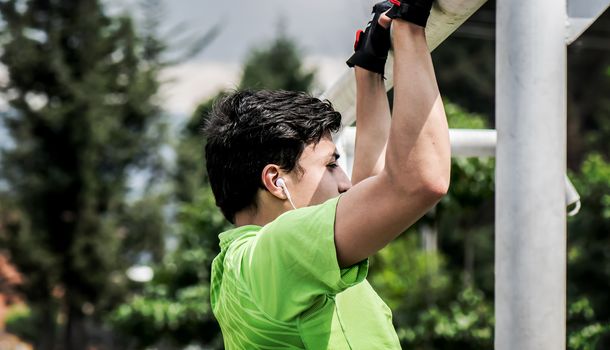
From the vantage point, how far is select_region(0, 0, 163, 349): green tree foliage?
18.1 metres

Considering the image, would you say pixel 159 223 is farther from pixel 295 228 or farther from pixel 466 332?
pixel 295 228

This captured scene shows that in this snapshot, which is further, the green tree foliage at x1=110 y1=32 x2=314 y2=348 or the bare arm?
the green tree foliage at x1=110 y1=32 x2=314 y2=348

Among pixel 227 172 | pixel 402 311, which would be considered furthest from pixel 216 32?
pixel 227 172

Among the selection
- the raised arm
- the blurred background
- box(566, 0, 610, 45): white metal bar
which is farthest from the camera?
the blurred background

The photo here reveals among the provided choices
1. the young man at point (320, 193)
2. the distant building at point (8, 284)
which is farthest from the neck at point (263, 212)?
the distant building at point (8, 284)

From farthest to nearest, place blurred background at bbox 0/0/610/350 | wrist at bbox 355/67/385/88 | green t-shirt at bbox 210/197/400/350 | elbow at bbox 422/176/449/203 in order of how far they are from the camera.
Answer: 1. blurred background at bbox 0/0/610/350
2. wrist at bbox 355/67/385/88
3. green t-shirt at bbox 210/197/400/350
4. elbow at bbox 422/176/449/203

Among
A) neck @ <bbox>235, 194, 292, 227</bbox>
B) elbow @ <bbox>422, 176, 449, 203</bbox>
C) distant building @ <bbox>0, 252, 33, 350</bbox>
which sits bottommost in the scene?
distant building @ <bbox>0, 252, 33, 350</bbox>

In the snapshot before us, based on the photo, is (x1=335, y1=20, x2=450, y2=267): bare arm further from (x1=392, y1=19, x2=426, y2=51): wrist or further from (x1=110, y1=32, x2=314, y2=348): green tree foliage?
(x1=110, y1=32, x2=314, y2=348): green tree foliage

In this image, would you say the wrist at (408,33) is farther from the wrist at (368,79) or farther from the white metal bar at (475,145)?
the white metal bar at (475,145)

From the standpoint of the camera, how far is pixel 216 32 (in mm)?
21719

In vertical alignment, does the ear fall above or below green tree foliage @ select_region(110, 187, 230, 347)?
above

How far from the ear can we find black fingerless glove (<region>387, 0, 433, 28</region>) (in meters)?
0.41

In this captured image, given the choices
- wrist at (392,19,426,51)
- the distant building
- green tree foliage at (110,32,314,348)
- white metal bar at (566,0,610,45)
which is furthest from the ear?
the distant building

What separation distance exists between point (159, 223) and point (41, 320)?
319 centimetres
